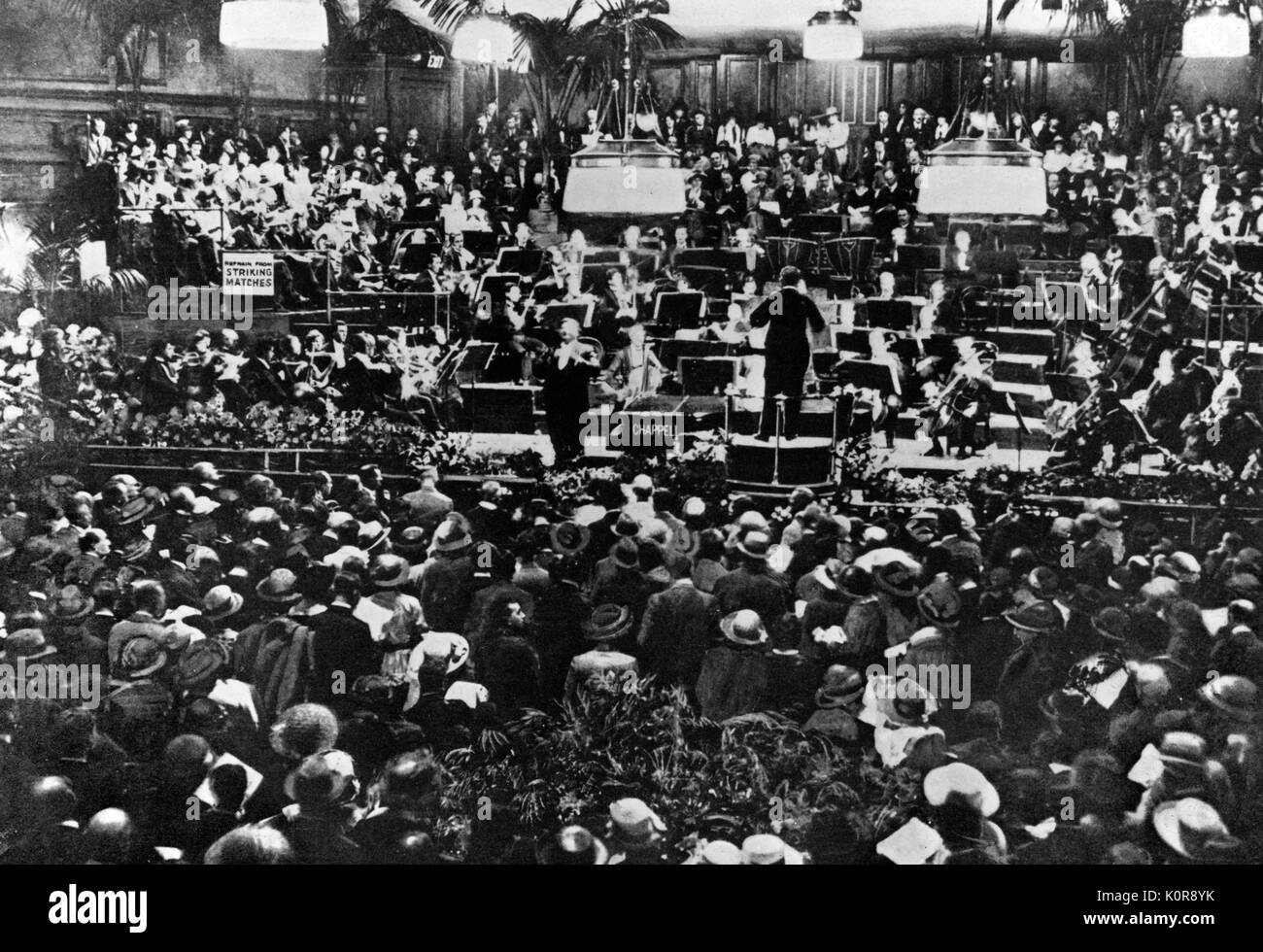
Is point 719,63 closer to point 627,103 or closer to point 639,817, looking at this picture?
point 627,103

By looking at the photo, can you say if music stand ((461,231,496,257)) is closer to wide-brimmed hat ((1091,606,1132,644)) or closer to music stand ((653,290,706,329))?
music stand ((653,290,706,329))

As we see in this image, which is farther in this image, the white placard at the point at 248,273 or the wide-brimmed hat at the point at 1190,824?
the white placard at the point at 248,273

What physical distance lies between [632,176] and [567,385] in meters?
0.77

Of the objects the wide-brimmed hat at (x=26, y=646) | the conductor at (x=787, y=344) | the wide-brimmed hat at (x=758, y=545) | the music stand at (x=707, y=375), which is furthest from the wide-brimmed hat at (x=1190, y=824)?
the wide-brimmed hat at (x=26, y=646)

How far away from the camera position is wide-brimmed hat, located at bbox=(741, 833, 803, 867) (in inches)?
159

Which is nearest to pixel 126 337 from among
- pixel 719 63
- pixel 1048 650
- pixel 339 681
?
pixel 339 681

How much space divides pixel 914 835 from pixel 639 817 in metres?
0.95

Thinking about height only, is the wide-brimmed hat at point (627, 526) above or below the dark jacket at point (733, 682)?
above

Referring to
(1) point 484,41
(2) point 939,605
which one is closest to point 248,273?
(1) point 484,41

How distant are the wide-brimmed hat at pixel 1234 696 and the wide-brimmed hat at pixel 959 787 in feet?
2.74

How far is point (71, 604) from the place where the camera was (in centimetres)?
410

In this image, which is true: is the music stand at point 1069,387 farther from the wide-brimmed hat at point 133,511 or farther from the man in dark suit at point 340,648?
the wide-brimmed hat at point 133,511

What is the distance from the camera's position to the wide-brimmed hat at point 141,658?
4.08 m
